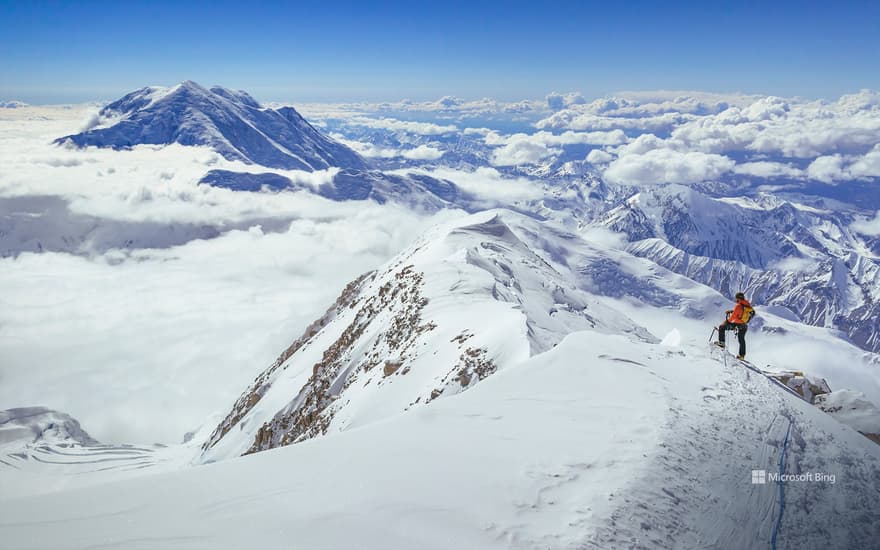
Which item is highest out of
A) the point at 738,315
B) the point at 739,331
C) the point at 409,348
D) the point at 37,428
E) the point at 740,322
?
the point at 738,315

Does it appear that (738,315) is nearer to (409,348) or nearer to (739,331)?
(739,331)

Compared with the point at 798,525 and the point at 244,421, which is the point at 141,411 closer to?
the point at 244,421

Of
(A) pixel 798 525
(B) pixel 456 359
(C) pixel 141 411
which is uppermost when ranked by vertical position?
(A) pixel 798 525

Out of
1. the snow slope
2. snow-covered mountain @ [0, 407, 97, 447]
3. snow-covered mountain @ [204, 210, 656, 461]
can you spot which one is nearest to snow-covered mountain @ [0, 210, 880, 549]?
the snow slope

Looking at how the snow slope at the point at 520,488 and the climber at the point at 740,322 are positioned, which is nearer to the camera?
the snow slope at the point at 520,488

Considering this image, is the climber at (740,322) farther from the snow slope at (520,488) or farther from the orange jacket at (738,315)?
the snow slope at (520,488)

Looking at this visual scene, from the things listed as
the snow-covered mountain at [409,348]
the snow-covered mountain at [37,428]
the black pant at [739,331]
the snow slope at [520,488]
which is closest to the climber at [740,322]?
the black pant at [739,331]

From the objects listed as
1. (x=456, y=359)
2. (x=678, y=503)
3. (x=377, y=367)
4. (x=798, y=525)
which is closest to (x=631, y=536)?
(x=678, y=503)

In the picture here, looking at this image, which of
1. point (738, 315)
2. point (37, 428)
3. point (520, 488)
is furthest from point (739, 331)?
point (37, 428)
